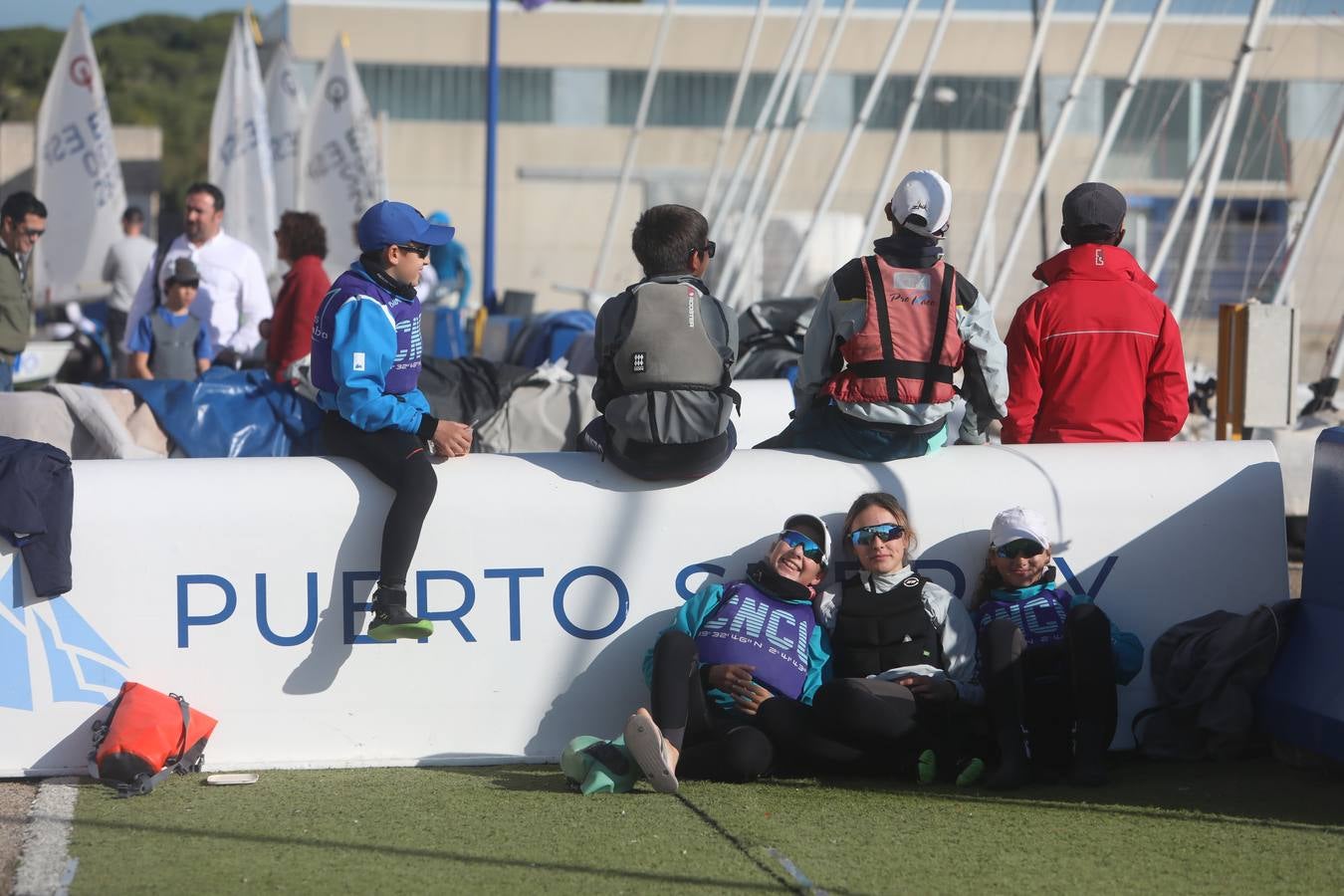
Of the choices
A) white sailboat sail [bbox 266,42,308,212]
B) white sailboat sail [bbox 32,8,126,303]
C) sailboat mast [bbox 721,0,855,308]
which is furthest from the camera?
white sailboat sail [bbox 266,42,308,212]

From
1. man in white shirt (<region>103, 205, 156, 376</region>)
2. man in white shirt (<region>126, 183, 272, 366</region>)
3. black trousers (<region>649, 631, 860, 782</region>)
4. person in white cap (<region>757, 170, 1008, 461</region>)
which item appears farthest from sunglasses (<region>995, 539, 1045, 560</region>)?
man in white shirt (<region>103, 205, 156, 376</region>)

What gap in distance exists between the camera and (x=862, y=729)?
5.26 metres

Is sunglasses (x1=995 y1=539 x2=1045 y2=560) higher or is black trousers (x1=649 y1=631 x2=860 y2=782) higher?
sunglasses (x1=995 y1=539 x2=1045 y2=560)

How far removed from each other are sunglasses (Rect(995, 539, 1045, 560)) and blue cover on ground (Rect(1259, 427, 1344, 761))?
0.88 metres

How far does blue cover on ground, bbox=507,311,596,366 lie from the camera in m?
12.2

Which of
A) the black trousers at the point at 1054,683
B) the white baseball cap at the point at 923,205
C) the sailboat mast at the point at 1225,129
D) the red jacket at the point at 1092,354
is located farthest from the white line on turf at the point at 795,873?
the sailboat mast at the point at 1225,129

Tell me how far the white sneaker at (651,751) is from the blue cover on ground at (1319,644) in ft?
6.63

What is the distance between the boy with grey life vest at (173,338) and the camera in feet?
33.2

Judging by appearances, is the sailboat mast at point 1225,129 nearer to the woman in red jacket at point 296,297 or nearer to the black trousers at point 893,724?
the woman in red jacket at point 296,297

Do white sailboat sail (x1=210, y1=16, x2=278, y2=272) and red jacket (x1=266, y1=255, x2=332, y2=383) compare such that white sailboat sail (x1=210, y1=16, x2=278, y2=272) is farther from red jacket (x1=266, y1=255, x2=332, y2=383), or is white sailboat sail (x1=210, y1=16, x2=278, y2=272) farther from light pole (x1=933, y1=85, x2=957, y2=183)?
light pole (x1=933, y1=85, x2=957, y2=183)

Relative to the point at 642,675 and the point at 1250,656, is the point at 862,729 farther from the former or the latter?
the point at 1250,656

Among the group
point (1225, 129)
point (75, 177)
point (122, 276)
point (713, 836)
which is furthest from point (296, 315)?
point (75, 177)

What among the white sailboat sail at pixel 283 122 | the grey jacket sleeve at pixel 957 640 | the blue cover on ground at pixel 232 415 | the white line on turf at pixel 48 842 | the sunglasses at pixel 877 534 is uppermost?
the white sailboat sail at pixel 283 122

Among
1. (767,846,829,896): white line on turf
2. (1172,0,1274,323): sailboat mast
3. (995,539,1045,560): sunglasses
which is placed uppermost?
(1172,0,1274,323): sailboat mast
